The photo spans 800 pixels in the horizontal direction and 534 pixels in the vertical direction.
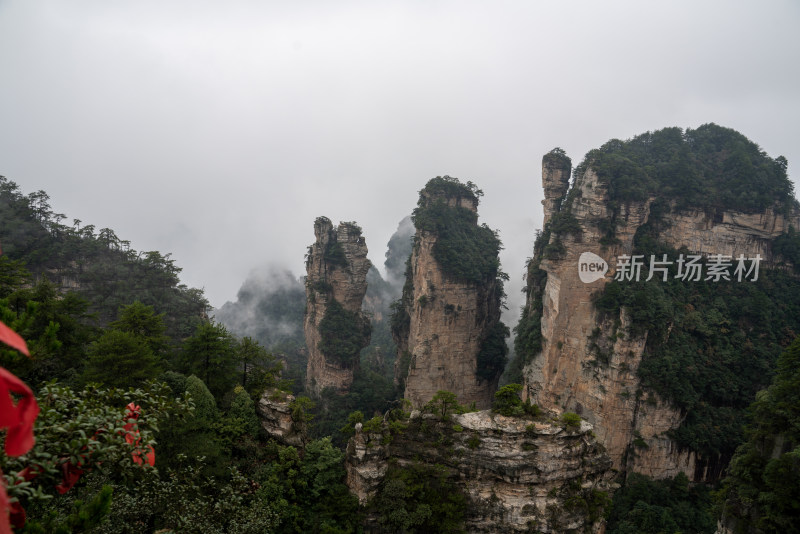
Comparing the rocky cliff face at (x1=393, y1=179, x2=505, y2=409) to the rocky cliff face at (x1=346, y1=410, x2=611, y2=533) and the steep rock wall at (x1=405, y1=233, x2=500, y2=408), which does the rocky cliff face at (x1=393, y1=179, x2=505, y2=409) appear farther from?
the rocky cliff face at (x1=346, y1=410, x2=611, y2=533)

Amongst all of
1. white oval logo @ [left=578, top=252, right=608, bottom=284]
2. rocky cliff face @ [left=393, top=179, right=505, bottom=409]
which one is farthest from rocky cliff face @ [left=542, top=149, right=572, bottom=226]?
white oval logo @ [left=578, top=252, right=608, bottom=284]

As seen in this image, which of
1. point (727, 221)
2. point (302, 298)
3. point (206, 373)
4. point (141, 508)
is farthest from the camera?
point (302, 298)

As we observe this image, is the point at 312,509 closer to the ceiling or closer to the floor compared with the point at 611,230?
closer to the floor

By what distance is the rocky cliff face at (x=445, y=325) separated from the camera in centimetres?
3209

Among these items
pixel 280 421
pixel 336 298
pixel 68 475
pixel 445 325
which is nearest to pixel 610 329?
pixel 445 325

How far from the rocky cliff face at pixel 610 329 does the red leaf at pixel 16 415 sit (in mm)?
24216

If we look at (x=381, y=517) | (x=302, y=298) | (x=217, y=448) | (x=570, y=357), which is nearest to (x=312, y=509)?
(x=381, y=517)

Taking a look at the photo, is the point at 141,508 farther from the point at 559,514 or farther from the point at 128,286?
the point at 128,286

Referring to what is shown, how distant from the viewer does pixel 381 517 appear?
13477 millimetres

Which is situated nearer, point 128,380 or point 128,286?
point 128,380

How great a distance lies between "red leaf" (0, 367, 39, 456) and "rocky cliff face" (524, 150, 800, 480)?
2422 cm

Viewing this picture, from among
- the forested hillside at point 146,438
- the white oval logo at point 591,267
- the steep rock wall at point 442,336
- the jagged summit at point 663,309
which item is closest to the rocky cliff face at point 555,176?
the jagged summit at point 663,309

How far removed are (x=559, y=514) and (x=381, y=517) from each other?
6.17 metres

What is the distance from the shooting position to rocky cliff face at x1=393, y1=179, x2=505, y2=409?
32094 millimetres
